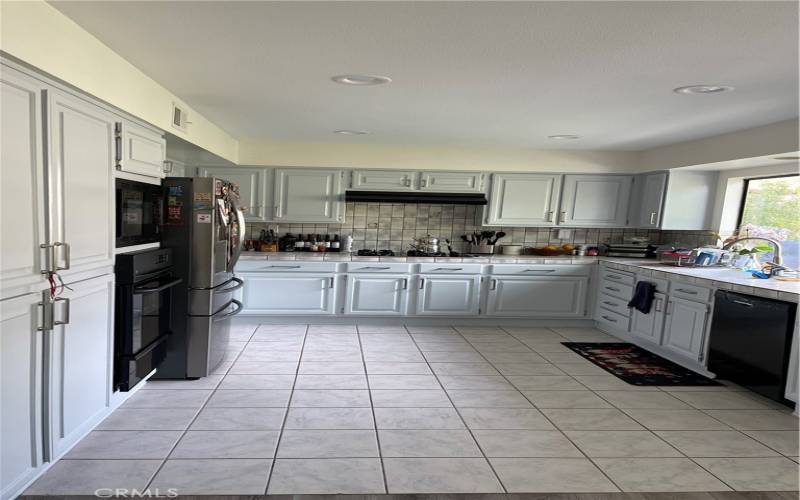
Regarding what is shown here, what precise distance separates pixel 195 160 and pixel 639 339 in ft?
15.5

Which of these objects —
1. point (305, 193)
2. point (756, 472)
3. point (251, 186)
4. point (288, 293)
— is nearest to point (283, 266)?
point (288, 293)

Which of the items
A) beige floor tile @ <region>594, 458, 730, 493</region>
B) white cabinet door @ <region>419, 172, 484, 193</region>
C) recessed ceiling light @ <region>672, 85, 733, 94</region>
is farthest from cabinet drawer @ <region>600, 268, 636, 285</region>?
beige floor tile @ <region>594, 458, 730, 493</region>

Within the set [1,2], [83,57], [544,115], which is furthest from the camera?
[544,115]

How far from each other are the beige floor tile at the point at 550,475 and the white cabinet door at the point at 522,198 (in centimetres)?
316

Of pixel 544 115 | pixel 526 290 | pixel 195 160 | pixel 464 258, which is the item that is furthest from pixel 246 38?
pixel 526 290

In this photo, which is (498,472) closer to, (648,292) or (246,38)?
(246,38)

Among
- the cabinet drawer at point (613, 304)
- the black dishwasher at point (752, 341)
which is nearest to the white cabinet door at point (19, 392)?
the black dishwasher at point (752, 341)

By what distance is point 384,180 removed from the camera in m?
4.96

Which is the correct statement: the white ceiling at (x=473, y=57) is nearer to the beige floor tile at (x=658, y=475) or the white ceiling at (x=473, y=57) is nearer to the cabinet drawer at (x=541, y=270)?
the cabinet drawer at (x=541, y=270)

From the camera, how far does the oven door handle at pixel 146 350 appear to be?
2518 mm

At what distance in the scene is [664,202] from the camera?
4613mm

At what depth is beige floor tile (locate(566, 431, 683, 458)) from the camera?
236 cm

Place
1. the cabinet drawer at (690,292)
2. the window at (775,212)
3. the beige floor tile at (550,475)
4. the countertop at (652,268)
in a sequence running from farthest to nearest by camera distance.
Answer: the window at (775,212), the cabinet drawer at (690,292), the countertop at (652,268), the beige floor tile at (550,475)

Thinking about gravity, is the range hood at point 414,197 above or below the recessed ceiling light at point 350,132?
below
